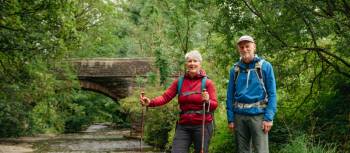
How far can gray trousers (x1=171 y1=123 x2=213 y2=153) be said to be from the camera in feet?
16.9

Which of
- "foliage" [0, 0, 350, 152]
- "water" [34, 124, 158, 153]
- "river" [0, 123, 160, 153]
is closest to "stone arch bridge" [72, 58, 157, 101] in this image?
"water" [34, 124, 158, 153]

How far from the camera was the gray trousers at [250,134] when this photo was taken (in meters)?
4.97

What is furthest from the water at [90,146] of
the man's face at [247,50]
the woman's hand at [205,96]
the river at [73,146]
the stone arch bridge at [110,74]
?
the man's face at [247,50]

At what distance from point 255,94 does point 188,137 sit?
2.62ft

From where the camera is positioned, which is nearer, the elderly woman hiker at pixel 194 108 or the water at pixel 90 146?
the elderly woman hiker at pixel 194 108

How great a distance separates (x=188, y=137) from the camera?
5.21m

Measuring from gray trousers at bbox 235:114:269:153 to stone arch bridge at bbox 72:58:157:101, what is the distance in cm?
1968

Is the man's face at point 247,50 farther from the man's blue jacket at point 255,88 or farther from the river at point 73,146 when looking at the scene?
the river at point 73,146

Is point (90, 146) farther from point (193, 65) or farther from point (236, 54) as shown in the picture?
point (193, 65)

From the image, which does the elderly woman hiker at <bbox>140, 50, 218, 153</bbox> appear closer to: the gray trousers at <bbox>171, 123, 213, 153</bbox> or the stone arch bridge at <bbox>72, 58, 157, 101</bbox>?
the gray trousers at <bbox>171, 123, 213, 153</bbox>

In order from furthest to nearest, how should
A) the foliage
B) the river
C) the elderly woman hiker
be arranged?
the river < the foliage < the elderly woman hiker

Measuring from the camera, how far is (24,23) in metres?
11.8

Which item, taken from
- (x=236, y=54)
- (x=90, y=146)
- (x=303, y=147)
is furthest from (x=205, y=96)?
(x=90, y=146)

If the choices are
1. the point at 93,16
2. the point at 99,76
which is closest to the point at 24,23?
the point at 93,16
